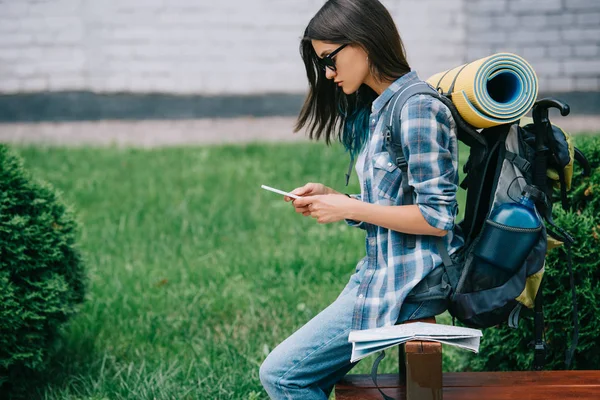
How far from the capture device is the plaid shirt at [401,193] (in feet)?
7.38

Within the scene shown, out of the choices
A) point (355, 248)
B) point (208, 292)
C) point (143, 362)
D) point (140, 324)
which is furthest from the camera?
point (355, 248)

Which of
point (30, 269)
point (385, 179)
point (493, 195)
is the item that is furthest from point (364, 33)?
point (30, 269)

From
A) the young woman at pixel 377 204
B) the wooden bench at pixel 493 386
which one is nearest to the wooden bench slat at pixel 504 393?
the wooden bench at pixel 493 386

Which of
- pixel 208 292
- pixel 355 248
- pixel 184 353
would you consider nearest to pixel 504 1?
pixel 355 248

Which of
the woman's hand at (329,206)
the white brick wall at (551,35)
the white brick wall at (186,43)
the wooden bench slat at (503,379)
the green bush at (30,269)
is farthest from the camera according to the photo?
the white brick wall at (186,43)

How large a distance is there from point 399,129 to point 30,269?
6.18 feet

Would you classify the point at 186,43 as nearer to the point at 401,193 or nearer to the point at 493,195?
the point at 401,193

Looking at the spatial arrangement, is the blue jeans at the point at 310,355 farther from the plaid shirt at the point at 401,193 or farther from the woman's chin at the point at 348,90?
the woman's chin at the point at 348,90

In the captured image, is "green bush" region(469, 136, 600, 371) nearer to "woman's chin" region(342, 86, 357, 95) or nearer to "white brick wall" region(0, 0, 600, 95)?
"woman's chin" region(342, 86, 357, 95)

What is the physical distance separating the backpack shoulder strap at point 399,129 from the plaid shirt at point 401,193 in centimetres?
2

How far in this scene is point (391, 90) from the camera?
2.44 metres

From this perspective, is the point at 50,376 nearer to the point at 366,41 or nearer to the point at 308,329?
the point at 308,329

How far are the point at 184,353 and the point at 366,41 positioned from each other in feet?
6.70

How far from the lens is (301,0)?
940 cm
